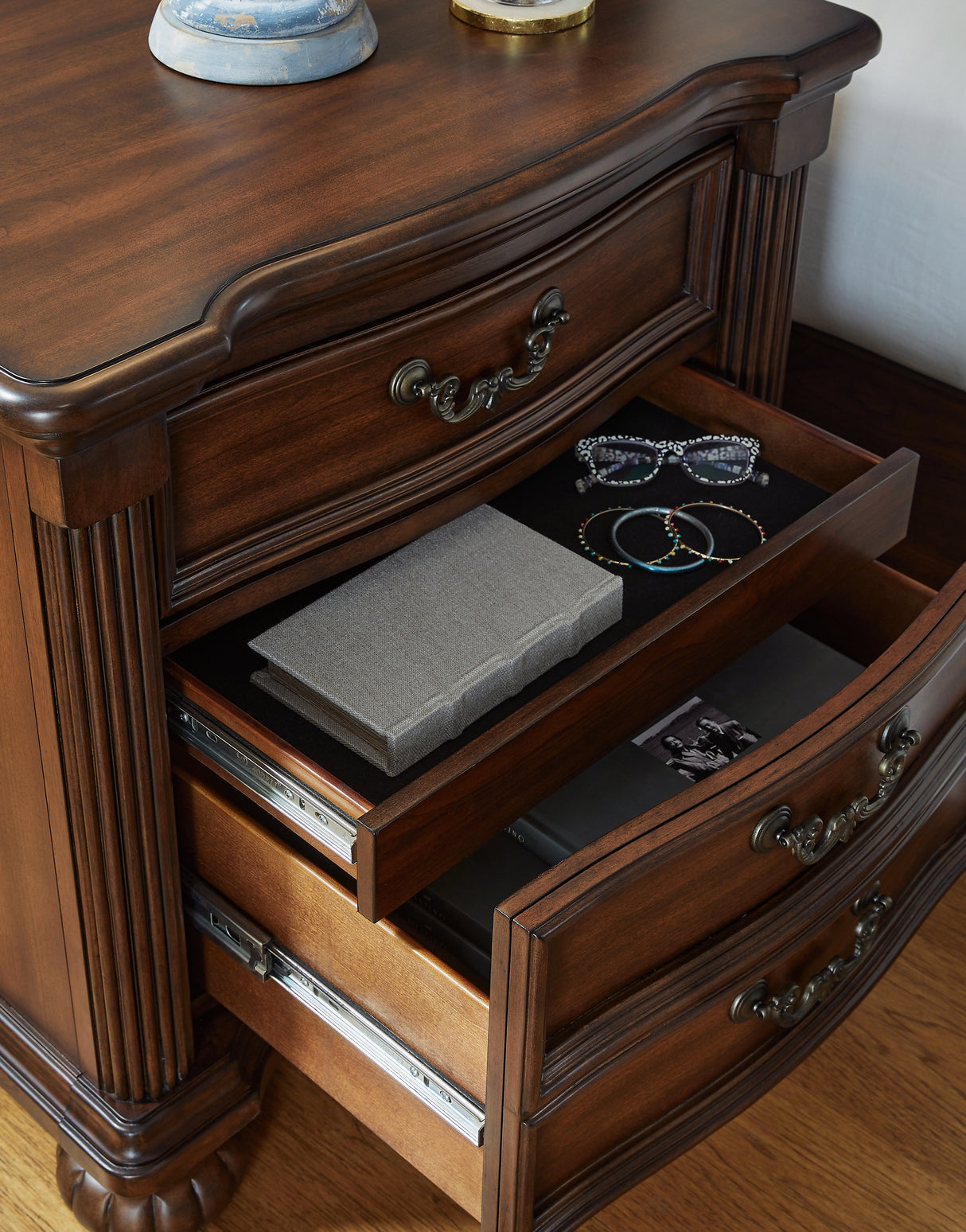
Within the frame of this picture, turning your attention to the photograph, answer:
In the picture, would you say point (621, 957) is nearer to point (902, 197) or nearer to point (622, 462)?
point (622, 462)

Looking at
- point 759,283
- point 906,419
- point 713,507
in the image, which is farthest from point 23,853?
point 906,419

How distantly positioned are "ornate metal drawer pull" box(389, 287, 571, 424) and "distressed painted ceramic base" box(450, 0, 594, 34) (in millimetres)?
159

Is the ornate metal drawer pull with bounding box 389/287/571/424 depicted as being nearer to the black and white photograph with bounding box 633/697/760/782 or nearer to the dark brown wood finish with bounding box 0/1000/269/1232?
A: the black and white photograph with bounding box 633/697/760/782

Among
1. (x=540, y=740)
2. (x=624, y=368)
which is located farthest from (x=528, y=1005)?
(x=624, y=368)

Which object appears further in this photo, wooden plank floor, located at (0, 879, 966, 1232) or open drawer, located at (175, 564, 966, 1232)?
wooden plank floor, located at (0, 879, 966, 1232)

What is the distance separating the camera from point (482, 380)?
2.31 ft

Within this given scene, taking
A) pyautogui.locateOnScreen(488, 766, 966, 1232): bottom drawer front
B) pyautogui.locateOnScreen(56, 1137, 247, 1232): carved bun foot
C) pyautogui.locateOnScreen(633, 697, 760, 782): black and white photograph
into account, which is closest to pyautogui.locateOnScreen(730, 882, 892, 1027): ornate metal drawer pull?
pyautogui.locateOnScreen(488, 766, 966, 1232): bottom drawer front

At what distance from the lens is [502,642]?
69 cm

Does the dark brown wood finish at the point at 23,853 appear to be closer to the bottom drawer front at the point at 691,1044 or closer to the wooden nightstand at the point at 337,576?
the wooden nightstand at the point at 337,576

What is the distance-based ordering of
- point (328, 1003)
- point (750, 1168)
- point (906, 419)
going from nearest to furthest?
point (328, 1003) < point (750, 1168) < point (906, 419)

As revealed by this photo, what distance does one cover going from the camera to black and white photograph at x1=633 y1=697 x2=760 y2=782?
0.83 meters

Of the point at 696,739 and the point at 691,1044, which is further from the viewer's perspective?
the point at 696,739

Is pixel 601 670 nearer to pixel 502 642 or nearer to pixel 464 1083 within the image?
pixel 502 642

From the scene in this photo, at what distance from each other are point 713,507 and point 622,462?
0.21ft
